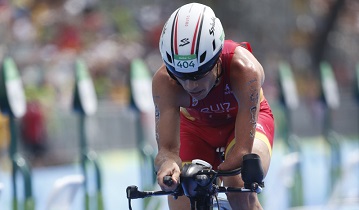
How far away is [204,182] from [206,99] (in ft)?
3.37

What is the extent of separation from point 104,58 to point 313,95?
14.6ft

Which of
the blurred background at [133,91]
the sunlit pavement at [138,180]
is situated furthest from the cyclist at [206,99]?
the blurred background at [133,91]

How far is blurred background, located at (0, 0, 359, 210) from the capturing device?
10969mm

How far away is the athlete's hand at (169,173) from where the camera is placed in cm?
449

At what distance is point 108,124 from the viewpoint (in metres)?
14.0

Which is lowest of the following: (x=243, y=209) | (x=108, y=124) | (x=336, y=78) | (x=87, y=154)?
(x=243, y=209)

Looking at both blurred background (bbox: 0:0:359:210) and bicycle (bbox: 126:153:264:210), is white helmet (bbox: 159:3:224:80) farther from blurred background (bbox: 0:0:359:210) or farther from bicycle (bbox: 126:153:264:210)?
blurred background (bbox: 0:0:359:210)

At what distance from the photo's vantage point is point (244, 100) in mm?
5062

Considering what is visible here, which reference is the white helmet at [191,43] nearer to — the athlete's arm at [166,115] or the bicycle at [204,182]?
the athlete's arm at [166,115]

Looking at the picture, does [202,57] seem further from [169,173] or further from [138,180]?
[138,180]

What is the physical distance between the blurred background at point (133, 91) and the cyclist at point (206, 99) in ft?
10.5

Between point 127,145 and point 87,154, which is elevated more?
point 127,145

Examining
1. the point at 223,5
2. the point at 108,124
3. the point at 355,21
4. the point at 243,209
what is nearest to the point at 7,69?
the point at 243,209

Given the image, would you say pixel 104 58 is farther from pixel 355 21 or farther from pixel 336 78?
pixel 355 21
